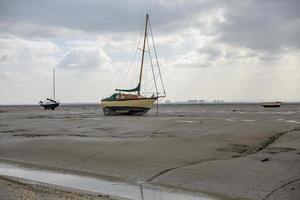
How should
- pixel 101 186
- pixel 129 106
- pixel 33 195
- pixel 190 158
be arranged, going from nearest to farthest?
pixel 33 195
pixel 101 186
pixel 190 158
pixel 129 106

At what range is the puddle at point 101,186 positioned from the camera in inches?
431

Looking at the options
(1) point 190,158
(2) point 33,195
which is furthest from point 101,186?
(1) point 190,158

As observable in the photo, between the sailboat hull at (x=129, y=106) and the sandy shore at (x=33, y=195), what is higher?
the sailboat hull at (x=129, y=106)

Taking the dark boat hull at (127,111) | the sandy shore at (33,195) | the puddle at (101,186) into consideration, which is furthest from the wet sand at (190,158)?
the dark boat hull at (127,111)

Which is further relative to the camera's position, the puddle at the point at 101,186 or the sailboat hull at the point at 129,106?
the sailboat hull at the point at 129,106

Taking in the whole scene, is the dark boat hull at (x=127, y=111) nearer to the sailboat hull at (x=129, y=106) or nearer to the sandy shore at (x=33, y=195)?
the sailboat hull at (x=129, y=106)

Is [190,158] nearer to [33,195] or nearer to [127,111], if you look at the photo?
[33,195]

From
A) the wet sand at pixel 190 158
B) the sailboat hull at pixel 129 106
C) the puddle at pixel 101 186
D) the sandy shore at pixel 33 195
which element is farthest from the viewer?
the sailboat hull at pixel 129 106

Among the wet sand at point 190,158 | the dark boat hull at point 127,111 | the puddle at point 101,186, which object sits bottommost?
the puddle at point 101,186

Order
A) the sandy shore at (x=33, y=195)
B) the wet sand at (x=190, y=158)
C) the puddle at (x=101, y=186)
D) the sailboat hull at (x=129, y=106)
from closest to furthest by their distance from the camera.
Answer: the sandy shore at (x=33, y=195)
the puddle at (x=101, y=186)
the wet sand at (x=190, y=158)
the sailboat hull at (x=129, y=106)

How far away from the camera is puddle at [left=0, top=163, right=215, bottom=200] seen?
35.9 ft

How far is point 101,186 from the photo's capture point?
1224 cm

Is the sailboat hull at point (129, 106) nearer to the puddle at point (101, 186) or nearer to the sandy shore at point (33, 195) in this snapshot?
the puddle at point (101, 186)

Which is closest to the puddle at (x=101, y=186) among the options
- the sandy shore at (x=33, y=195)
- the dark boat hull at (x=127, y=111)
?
the sandy shore at (x=33, y=195)
